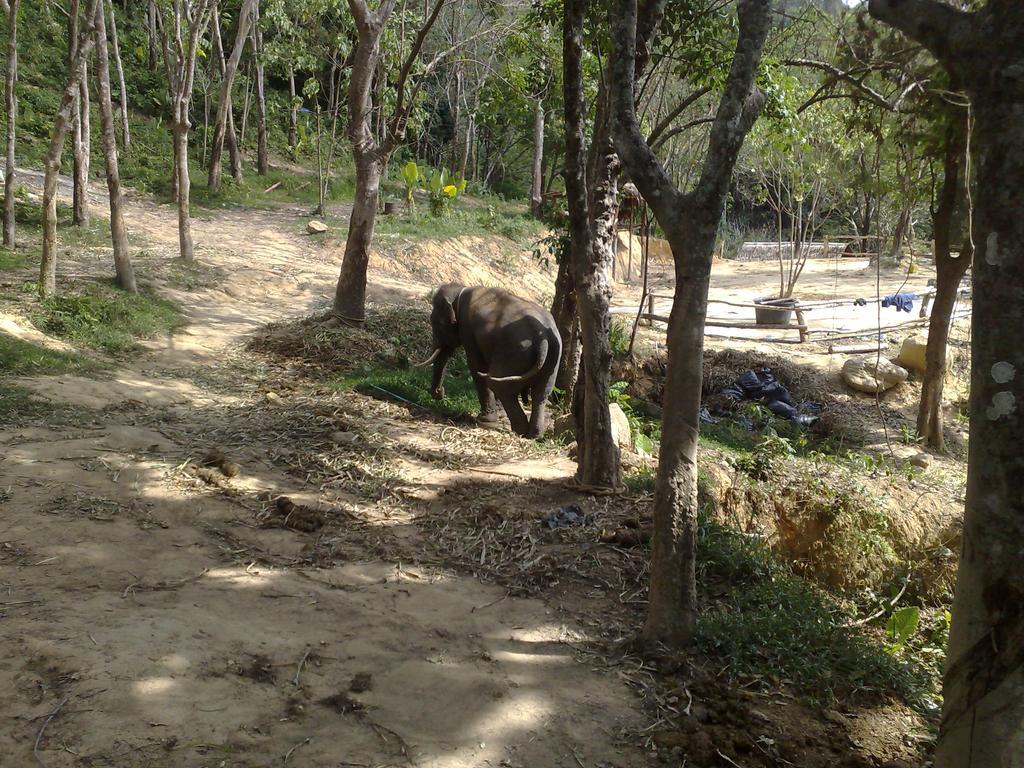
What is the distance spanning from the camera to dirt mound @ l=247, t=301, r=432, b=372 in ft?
35.8

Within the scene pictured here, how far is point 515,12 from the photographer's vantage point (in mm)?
24500

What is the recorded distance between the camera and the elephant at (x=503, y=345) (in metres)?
9.05

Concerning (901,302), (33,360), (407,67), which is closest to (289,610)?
(33,360)

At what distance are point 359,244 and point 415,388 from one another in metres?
2.91

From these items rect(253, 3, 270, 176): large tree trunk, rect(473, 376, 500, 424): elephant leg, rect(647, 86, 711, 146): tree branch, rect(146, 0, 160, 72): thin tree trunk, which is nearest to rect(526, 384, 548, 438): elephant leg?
rect(473, 376, 500, 424): elephant leg

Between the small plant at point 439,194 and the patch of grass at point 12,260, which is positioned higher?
Result: the small plant at point 439,194

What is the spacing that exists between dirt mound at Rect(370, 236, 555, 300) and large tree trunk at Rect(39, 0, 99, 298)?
8.32m

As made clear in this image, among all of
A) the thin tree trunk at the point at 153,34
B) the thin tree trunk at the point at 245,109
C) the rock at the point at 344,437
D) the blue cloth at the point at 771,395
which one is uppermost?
the thin tree trunk at the point at 153,34

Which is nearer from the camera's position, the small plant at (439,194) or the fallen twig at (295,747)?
the fallen twig at (295,747)

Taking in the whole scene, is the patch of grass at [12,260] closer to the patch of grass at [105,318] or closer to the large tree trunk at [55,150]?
the patch of grass at [105,318]

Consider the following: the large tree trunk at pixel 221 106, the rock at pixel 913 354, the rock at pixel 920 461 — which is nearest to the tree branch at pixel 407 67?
the large tree trunk at pixel 221 106

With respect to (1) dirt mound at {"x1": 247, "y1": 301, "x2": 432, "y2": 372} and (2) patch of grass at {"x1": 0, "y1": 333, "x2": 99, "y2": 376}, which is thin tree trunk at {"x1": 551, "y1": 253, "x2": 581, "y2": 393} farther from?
(2) patch of grass at {"x1": 0, "y1": 333, "x2": 99, "y2": 376}

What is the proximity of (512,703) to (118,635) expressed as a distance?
186 cm

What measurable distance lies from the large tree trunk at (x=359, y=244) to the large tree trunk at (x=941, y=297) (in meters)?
7.86
